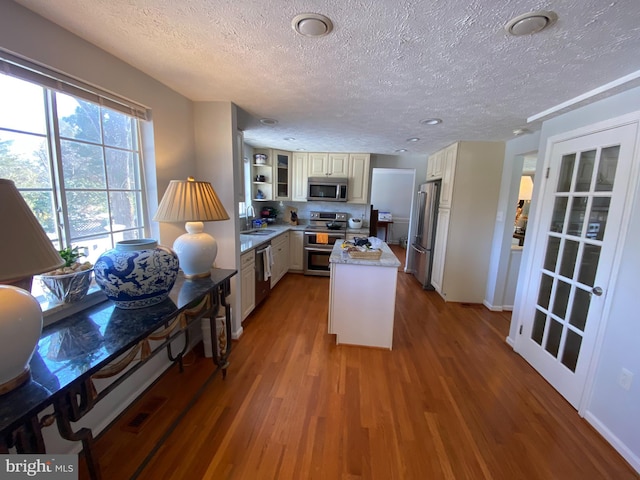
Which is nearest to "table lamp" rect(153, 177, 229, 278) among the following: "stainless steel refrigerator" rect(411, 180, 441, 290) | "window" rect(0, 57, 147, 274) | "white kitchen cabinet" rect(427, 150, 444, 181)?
"window" rect(0, 57, 147, 274)

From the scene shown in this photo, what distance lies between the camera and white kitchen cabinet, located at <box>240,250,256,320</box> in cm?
269

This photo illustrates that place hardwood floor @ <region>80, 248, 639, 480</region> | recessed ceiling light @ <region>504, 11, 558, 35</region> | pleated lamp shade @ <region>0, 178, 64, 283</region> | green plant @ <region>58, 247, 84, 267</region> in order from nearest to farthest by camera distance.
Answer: pleated lamp shade @ <region>0, 178, 64, 283</region> → recessed ceiling light @ <region>504, 11, 558, 35</region> → green plant @ <region>58, 247, 84, 267</region> → hardwood floor @ <region>80, 248, 639, 480</region>

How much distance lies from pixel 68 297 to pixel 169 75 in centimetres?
154

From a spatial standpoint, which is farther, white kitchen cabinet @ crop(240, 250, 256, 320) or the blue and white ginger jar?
white kitchen cabinet @ crop(240, 250, 256, 320)

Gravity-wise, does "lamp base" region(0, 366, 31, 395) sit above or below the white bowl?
below

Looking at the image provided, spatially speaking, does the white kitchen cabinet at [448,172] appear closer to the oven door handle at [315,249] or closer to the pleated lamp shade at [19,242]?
the oven door handle at [315,249]

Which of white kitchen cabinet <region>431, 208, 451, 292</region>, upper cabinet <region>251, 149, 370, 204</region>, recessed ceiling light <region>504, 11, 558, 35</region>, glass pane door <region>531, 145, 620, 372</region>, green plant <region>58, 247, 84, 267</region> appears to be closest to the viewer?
recessed ceiling light <region>504, 11, 558, 35</region>

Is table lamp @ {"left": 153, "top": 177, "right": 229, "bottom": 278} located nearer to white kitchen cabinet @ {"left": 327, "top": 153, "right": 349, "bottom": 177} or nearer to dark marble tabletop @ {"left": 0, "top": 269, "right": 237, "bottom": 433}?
dark marble tabletop @ {"left": 0, "top": 269, "right": 237, "bottom": 433}

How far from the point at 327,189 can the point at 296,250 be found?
1.27m

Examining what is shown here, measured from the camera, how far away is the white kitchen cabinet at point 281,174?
174 inches

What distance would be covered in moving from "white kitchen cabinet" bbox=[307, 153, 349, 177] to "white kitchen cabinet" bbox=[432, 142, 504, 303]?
5.46 feet

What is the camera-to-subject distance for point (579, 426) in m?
1.69

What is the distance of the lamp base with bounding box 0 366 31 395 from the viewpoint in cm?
76

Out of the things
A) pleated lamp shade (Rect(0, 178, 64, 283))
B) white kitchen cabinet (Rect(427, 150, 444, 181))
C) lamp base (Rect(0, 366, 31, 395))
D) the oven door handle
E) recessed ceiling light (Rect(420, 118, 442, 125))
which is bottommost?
the oven door handle
